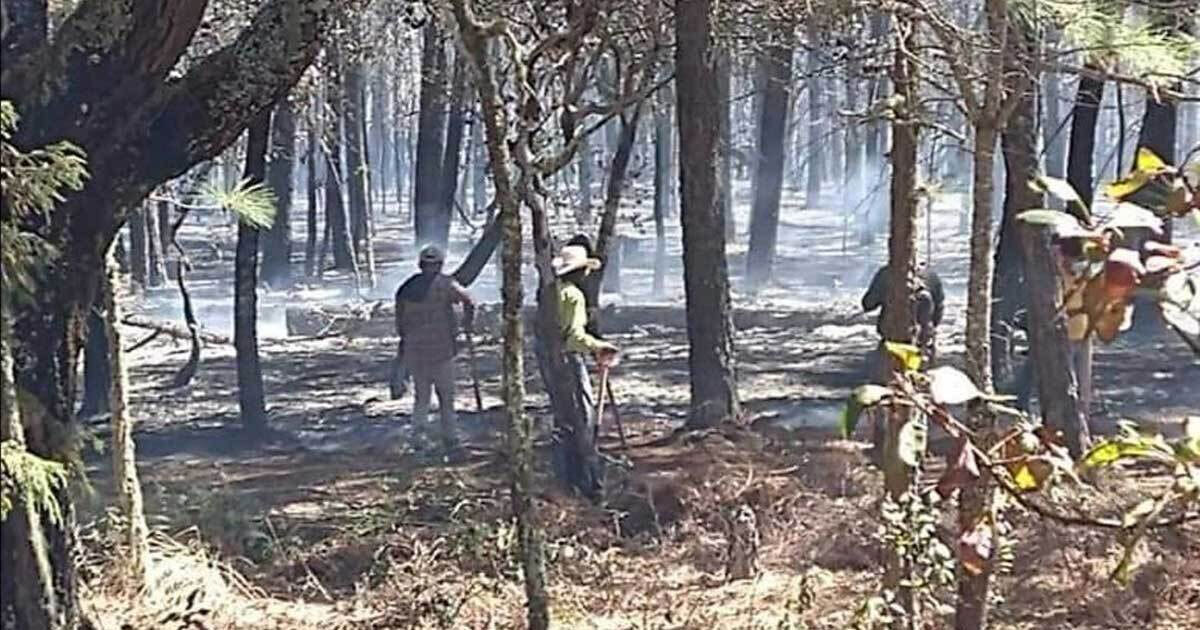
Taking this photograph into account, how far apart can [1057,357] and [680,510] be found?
219 centimetres

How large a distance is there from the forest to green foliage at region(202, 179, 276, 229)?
28 millimetres

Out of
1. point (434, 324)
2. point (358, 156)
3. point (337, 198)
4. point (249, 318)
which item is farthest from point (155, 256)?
point (434, 324)

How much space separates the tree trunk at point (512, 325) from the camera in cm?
488

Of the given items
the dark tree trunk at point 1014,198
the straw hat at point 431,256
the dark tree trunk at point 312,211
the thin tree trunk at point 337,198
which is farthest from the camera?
the dark tree trunk at point 312,211

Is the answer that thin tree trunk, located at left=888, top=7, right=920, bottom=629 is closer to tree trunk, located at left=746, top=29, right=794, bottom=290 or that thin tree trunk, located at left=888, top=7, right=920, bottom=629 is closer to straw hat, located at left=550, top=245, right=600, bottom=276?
straw hat, located at left=550, top=245, right=600, bottom=276

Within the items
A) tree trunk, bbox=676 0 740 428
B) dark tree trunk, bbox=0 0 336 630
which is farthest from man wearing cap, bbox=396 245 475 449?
dark tree trunk, bbox=0 0 336 630

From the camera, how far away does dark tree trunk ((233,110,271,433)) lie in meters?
12.4

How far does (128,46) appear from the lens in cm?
496

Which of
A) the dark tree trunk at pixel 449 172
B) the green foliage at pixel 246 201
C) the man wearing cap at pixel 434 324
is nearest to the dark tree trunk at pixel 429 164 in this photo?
the dark tree trunk at pixel 449 172

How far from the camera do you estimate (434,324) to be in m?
12.4

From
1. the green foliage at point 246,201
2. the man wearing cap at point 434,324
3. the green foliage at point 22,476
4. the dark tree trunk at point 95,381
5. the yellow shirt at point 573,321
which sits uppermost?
the green foliage at point 246,201

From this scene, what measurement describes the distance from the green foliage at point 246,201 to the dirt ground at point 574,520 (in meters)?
1.55

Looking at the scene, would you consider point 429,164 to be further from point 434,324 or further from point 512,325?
point 512,325

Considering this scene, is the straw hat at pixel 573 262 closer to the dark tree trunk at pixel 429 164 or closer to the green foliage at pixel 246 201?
the green foliage at pixel 246 201
